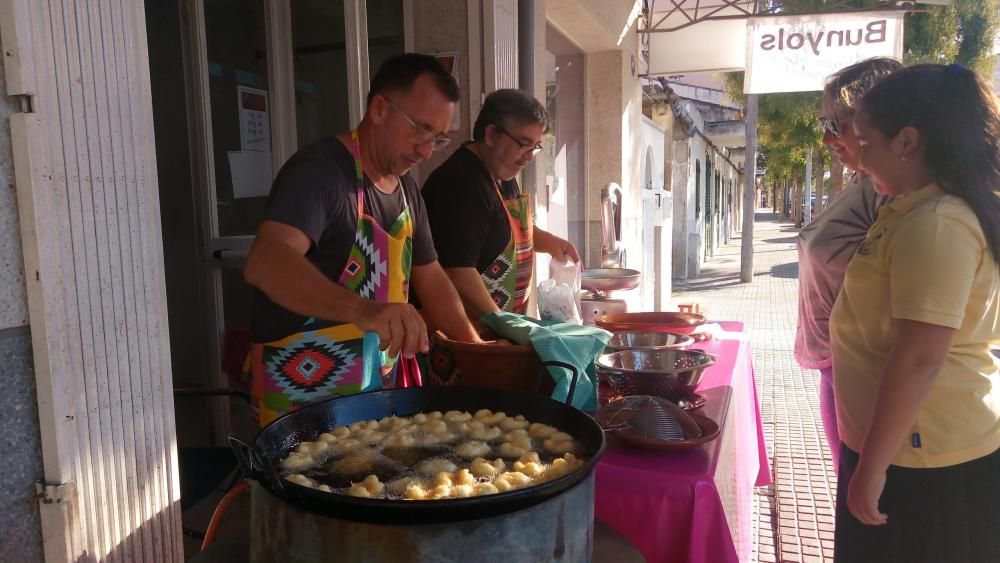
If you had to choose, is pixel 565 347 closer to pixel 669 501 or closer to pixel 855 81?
pixel 669 501

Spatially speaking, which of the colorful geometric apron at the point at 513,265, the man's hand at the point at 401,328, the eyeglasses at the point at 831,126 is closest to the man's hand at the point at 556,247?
the colorful geometric apron at the point at 513,265

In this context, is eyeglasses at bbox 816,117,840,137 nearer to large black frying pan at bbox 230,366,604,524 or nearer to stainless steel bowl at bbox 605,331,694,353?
stainless steel bowl at bbox 605,331,694,353

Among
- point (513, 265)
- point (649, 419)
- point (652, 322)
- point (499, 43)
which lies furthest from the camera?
point (499, 43)

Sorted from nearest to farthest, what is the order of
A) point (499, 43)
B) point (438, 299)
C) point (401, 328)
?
point (401, 328)
point (438, 299)
point (499, 43)

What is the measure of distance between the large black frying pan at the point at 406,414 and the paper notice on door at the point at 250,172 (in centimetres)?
233

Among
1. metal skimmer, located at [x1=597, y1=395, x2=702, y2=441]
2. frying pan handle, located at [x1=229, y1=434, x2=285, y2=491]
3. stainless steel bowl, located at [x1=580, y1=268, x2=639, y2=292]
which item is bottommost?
metal skimmer, located at [x1=597, y1=395, x2=702, y2=441]

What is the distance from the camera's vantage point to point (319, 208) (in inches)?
72.6

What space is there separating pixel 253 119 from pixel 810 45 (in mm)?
5881

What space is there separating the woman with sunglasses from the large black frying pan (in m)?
1.46

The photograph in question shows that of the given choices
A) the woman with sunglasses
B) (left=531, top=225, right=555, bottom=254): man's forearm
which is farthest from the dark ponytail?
(left=531, top=225, right=555, bottom=254): man's forearm

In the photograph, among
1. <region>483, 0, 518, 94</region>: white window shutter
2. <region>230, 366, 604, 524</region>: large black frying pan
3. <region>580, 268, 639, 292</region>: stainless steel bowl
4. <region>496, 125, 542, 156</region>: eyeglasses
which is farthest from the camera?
<region>580, 268, 639, 292</region>: stainless steel bowl

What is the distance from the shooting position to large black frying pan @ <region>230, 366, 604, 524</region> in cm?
103

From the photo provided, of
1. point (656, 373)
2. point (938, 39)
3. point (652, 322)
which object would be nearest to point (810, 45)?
point (652, 322)

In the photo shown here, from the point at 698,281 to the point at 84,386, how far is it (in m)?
15.1
